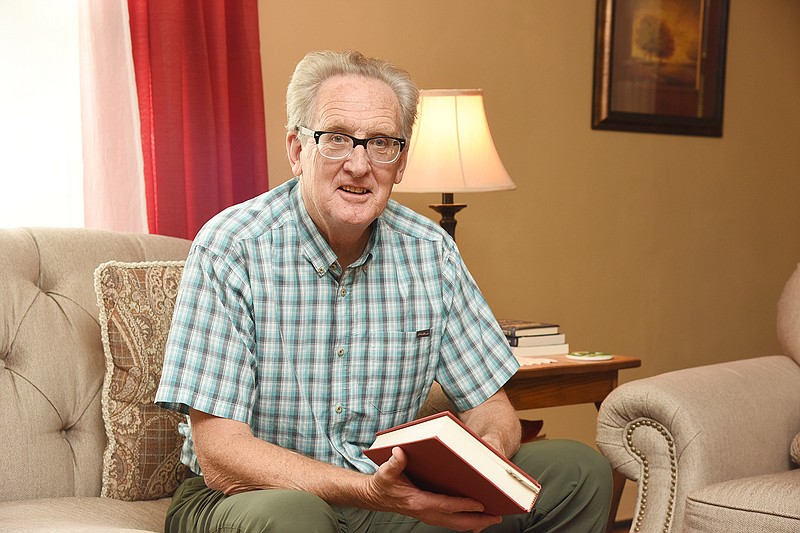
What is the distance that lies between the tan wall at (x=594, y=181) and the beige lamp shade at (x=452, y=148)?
45 centimetres

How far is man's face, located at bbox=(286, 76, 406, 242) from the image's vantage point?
5.49 ft

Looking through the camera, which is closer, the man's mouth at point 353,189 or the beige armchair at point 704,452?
the man's mouth at point 353,189

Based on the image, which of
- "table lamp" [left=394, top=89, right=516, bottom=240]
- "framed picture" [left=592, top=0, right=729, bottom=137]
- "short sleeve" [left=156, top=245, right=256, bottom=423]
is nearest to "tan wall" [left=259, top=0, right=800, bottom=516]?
"framed picture" [left=592, top=0, right=729, bottom=137]

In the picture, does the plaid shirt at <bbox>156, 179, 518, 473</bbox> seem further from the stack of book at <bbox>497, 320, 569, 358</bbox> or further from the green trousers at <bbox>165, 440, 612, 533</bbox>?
the stack of book at <bbox>497, 320, 569, 358</bbox>

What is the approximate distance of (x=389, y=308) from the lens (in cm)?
178

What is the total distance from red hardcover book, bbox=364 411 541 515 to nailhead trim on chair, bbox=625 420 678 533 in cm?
78

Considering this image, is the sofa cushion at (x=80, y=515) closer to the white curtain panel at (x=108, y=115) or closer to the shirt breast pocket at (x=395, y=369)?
the shirt breast pocket at (x=395, y=369)

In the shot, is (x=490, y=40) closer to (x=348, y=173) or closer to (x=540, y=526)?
(x=348, y=173)

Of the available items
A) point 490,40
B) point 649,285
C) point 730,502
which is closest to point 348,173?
point 730,502

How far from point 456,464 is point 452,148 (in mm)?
1387

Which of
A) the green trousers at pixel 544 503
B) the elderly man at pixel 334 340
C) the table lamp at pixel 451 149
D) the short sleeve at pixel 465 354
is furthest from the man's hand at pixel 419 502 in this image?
the table lamp at pixel 451 149

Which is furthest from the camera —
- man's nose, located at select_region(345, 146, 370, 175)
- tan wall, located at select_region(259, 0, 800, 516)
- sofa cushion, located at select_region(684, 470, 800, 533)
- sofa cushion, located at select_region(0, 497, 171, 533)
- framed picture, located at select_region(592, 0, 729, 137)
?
framed picture, located at select_region(592, 0, 729, 137)

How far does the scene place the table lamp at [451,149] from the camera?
8.30ft

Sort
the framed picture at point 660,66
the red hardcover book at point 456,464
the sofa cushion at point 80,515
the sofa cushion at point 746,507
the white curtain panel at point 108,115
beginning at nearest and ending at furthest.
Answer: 1. the red hardcover book at point 456,464
2. the sofa cushion at point 80,515
3. the sofa cushion at point 746,507
4. the white curtain panel at point 108,115
5. the framed picture at point 660,66
